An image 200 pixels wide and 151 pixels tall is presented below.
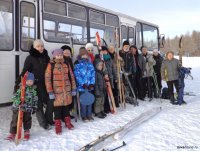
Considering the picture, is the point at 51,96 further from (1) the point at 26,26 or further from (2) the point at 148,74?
(2) the point at 148,74

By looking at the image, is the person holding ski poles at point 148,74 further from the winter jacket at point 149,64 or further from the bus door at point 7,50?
the bus door at point 7,50

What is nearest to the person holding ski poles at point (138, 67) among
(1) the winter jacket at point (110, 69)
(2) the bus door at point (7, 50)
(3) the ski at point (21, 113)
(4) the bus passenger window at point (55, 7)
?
(1) the winter jacket at point (110, 69)

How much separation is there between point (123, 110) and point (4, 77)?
3.54 m

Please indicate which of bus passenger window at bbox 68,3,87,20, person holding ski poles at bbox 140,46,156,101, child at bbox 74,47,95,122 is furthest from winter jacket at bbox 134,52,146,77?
child at bbox 74,47,95,122

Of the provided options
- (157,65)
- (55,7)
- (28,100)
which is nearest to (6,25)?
(55,7)

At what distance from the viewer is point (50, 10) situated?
7496 mm

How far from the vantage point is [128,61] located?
370 inches

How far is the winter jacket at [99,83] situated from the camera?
24.5 feet

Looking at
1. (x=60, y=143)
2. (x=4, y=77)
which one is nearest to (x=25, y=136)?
(x=60, y=143)

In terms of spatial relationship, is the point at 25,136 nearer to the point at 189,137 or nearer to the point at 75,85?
the point at 75,85

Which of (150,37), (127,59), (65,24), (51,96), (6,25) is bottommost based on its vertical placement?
(51,96)

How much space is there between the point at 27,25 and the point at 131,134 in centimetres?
333

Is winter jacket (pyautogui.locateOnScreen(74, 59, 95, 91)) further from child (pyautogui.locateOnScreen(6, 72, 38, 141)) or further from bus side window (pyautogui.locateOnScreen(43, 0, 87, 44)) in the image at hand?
child (pyautogui.locateOnScreen(6, 72, 38, 141))

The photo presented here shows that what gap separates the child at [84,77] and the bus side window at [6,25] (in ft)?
5.18
